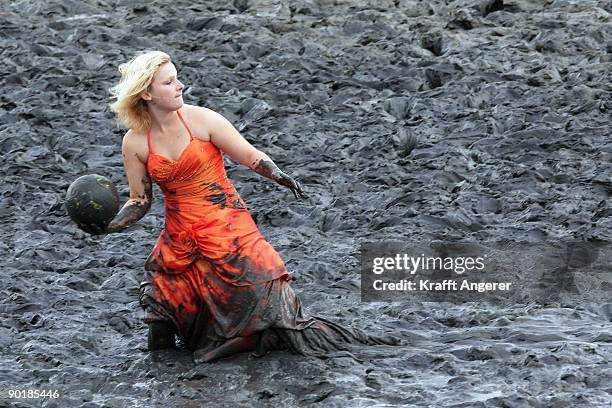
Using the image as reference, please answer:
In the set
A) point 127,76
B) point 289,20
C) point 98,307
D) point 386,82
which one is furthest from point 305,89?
point 127,76

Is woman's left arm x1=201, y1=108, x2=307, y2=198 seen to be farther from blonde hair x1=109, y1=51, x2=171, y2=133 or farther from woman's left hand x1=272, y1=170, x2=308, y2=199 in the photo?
blonde hair x1=109, y1=51, x2=171, y2=133

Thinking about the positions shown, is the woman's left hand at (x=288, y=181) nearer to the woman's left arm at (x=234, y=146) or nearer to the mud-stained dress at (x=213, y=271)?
the woman's left arm at (x=234, y=146)

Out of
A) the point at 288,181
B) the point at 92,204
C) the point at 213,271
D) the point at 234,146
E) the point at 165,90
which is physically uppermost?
the point at 165,90

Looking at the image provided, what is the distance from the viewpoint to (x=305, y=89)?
38.4ft

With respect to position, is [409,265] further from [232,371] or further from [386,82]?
[386,82]

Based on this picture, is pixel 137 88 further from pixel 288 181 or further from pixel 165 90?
pixel 288 181

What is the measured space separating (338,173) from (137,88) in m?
3.41

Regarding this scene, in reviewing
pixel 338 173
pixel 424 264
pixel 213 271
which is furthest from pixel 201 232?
pixel 338 173

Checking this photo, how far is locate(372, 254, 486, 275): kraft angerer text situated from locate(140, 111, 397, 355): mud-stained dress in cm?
156

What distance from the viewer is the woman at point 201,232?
7.09m

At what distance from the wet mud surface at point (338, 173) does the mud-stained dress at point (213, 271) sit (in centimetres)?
17

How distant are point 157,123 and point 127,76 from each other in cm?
27

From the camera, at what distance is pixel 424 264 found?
8.84m

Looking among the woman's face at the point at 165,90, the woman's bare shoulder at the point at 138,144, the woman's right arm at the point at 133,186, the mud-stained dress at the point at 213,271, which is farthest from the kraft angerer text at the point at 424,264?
the woman's face at the point at 165,90
